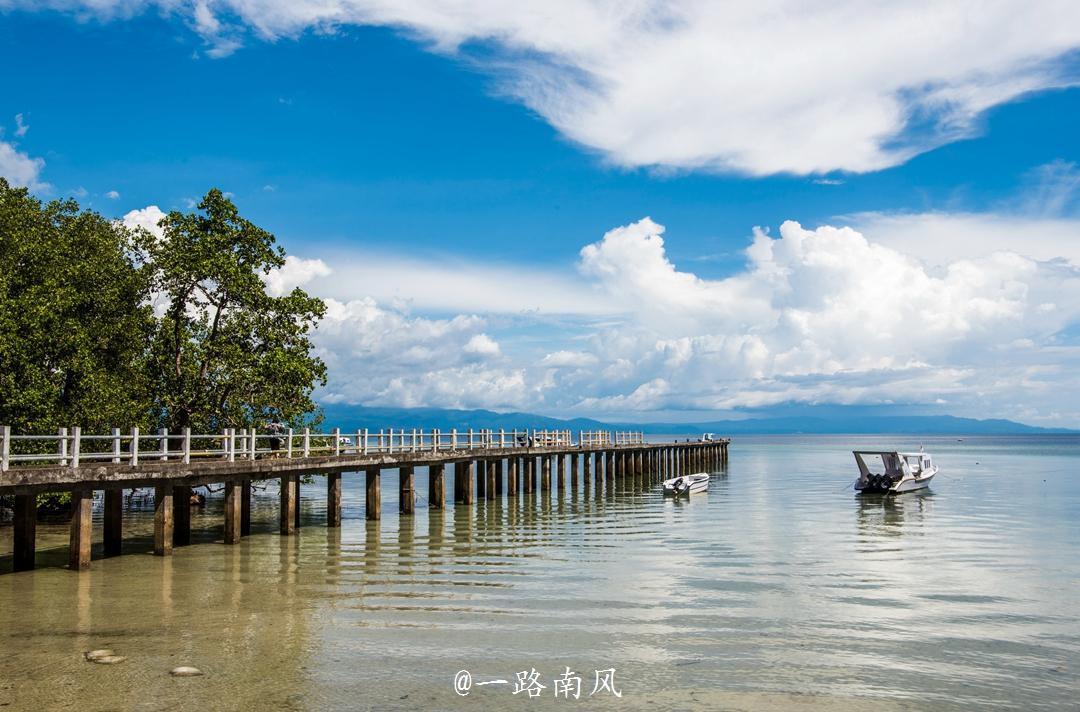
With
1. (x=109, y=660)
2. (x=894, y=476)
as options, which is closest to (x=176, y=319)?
(x=109, y=660)

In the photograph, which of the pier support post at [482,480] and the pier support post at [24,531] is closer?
the pier support post at [24,531]

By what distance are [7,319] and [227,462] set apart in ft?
32.5

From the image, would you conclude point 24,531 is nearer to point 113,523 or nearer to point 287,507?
point 113,523

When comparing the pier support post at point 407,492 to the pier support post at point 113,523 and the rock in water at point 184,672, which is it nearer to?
the pier support post at point 113,523

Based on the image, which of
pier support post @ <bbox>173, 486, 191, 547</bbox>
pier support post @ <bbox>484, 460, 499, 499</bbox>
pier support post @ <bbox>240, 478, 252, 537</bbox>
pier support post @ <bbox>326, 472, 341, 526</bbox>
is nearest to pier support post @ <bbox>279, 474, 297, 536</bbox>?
pier support post @ <bbox>240, 478, 252, 537</bbox>

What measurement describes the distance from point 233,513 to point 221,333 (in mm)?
13751

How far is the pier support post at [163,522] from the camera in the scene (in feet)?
82.9

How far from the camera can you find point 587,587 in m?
20.7

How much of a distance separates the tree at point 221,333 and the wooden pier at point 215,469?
210 centimetres

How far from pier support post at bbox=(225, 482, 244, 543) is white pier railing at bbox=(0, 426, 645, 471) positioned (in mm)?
1053

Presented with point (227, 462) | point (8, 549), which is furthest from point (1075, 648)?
point (8, 549)

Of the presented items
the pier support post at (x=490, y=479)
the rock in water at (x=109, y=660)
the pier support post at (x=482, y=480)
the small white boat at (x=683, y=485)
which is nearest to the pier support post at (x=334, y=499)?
the pier support post at (x=482, y=480)

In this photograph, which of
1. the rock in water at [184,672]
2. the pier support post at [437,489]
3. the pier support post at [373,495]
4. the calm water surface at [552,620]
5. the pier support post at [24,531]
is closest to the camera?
the calm water surface at [552,620]

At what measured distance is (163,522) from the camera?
25.6 m
